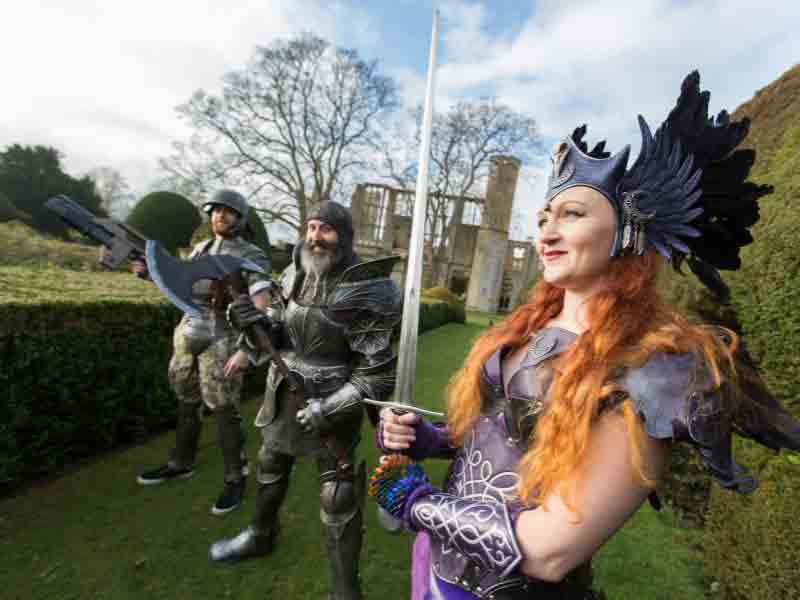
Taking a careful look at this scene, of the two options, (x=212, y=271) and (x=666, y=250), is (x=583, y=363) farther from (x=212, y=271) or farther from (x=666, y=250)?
(x=212, y=271)

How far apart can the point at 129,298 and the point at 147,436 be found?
1531 mm

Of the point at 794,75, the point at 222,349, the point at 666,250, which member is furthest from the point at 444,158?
the point at 666,250

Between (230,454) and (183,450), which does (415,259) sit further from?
(183,450)

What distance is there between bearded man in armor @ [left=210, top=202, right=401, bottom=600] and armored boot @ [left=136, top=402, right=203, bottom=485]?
1429 mm

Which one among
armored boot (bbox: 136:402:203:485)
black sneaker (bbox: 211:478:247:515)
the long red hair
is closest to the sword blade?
the long red hair

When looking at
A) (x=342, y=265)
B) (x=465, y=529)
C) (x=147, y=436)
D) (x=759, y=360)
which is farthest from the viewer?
(x=147, y=436)

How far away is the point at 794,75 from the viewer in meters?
4.36

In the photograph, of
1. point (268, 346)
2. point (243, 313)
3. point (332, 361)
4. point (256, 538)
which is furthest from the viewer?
point (256, 538)

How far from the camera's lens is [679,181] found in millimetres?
1133

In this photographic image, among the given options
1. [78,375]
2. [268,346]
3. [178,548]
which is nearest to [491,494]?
[268,346]

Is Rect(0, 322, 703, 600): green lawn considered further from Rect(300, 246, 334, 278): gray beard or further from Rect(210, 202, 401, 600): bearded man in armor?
Rect(300, 246, 334, 278): gray beard

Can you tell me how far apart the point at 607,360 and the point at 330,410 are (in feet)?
4.82

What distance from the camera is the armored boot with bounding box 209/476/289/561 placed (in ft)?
9.25

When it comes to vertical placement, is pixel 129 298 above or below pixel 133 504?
above
